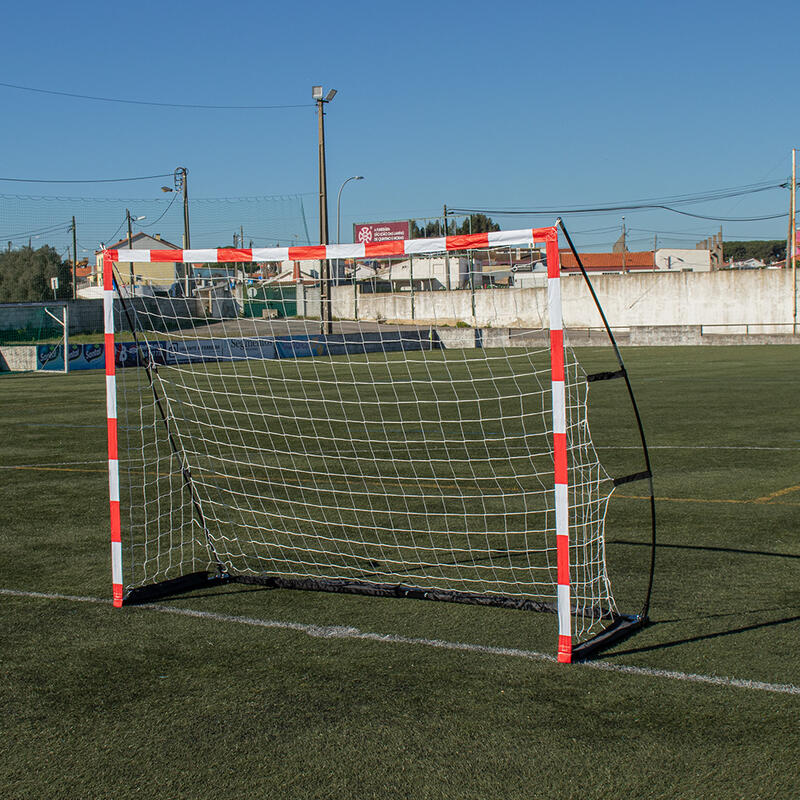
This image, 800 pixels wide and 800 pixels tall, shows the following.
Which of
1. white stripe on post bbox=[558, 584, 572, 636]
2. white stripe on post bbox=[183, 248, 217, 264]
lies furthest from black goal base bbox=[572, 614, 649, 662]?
white stripe on post bbox=[183, 248, 217, 264]

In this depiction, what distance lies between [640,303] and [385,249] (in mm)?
42889

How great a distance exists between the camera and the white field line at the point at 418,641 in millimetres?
3775

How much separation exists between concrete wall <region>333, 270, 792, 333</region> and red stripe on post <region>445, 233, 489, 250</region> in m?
34.7

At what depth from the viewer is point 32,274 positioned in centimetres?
4238

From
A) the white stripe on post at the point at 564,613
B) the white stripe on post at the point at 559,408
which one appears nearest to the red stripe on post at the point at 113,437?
the white stripe on post at the point at 559,408

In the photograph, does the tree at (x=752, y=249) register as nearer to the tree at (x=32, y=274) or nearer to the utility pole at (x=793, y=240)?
the utility pole at (x=793, y=240)

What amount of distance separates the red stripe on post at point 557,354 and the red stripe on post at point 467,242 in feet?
2.07

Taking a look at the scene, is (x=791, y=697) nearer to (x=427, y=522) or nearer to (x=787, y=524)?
(x=787, y=524)

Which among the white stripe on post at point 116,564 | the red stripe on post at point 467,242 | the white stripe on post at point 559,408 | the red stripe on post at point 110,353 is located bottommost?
the white stripe on post at point 116,564

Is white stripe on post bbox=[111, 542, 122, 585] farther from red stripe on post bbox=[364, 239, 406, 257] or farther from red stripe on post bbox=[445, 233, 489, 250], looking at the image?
red stripe on post bbox=[445, 233, 489, 250]

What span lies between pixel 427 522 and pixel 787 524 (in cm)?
265

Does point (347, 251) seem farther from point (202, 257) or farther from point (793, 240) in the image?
point (793, 240)

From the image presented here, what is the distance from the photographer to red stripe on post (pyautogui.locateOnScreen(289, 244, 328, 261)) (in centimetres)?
498

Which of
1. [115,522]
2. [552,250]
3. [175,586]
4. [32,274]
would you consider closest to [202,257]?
[115,522]
